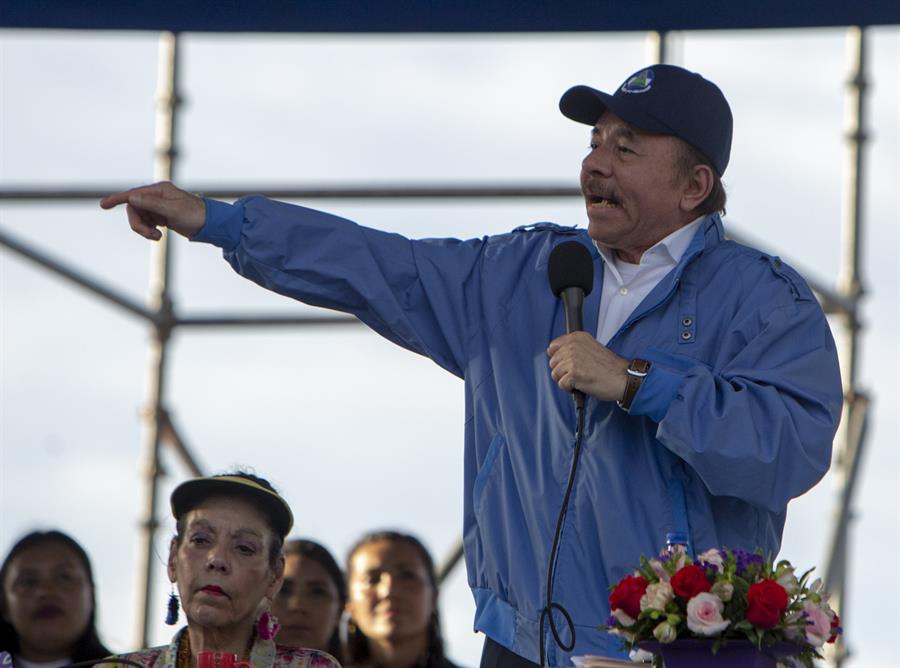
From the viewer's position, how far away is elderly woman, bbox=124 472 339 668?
176 inches

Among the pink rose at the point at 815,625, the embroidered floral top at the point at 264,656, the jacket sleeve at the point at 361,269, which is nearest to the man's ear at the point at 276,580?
the embroidered floral top at the point at 264,656

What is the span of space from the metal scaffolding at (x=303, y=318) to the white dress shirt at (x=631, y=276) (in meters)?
2.67

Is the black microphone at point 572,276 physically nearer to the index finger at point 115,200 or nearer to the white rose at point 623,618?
the white rose at point 623,618

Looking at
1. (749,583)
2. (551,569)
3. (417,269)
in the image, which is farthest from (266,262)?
(749,583)

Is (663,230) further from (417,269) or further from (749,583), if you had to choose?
(749,583)

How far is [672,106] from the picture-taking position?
410 cm

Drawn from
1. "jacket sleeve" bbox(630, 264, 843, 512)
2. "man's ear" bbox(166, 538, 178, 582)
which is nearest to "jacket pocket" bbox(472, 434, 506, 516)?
"jacket sleeve" bbox(630, 264, 843, 512)

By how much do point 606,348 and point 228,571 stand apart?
1294 mm

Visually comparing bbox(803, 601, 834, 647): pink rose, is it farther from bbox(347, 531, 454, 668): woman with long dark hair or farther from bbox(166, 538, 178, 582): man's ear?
bbox(347, 531, 454, 668): woman with long dark hair

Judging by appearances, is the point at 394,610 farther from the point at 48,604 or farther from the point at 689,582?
the point at 689,582

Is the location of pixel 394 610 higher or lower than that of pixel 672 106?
lower

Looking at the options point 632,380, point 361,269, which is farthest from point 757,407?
point 361,269

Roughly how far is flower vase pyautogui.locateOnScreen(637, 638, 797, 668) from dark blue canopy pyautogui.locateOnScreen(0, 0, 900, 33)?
1.83m

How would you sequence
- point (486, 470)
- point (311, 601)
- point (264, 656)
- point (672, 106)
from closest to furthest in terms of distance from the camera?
point (486, 470) → point (672, 106) → point (264, 656) → point (311, 601)
